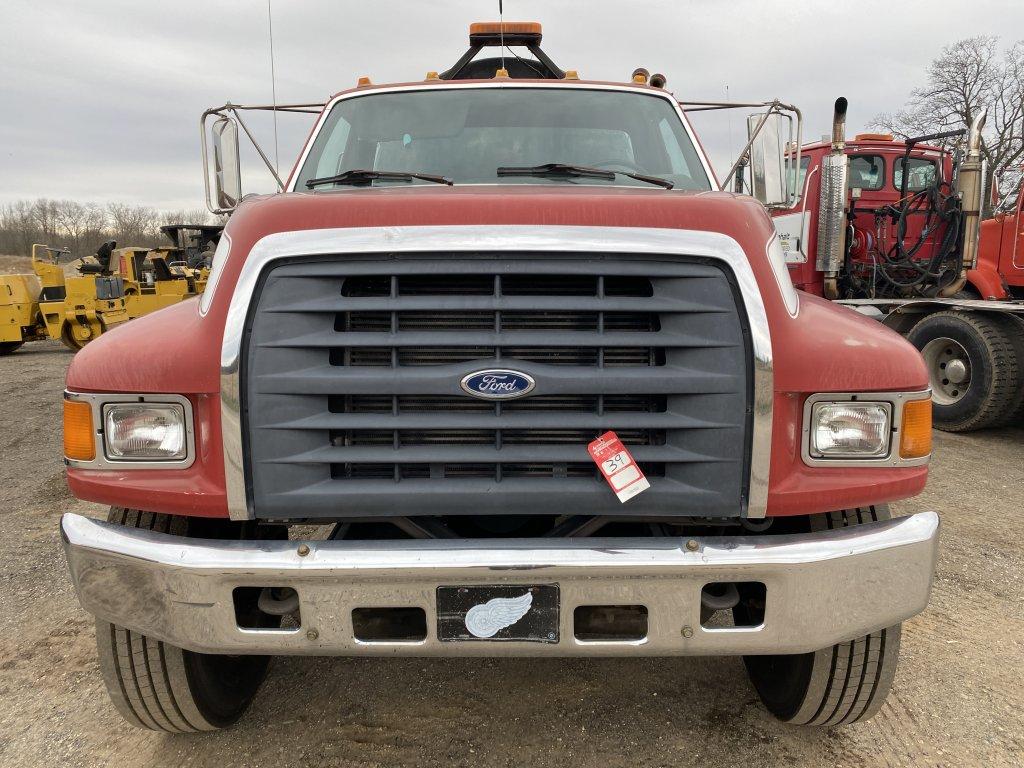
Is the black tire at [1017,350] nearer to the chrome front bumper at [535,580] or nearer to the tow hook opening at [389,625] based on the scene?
the chrome front bumper at [535,580]

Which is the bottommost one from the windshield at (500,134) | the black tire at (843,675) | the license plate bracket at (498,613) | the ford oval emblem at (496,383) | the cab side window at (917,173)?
the black tire at (843,675)

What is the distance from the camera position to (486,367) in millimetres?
1926

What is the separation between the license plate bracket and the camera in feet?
6.14

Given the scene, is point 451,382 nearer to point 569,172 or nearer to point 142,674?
point 569,172

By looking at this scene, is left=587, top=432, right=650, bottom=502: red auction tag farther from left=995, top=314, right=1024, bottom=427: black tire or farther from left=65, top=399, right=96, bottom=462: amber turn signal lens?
left=995, top=314, right=1024, bottom=427: black tire

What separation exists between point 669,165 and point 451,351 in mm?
1763

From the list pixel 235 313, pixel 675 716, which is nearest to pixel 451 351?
pixel 235 313

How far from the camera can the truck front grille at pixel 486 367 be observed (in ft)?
6.33

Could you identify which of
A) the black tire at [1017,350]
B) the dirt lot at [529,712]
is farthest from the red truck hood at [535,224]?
the black tire at [1017,350]

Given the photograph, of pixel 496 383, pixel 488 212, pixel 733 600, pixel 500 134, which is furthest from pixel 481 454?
pixel 500 134

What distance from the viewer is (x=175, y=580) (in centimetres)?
188

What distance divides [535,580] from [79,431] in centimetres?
132

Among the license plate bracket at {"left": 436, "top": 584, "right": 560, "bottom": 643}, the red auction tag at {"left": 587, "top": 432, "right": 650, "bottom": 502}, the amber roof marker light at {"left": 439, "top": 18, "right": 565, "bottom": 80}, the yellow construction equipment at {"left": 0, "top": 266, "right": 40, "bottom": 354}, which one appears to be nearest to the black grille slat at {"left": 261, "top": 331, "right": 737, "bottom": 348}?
the red auction tag at {"left": 587, "top": 432, "right": 650, "bottom": 502}

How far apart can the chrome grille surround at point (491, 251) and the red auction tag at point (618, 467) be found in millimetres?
310
